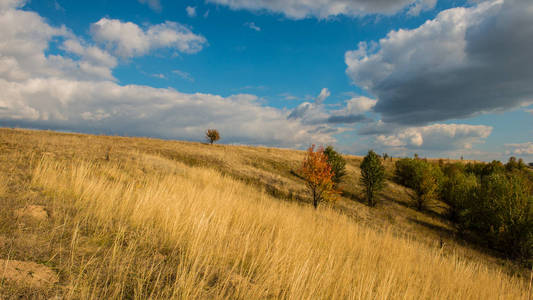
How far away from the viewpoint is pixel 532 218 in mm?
16344

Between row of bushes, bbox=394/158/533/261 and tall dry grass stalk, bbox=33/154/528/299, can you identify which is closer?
tall dry grass stalk, bbox=33/154/528/299

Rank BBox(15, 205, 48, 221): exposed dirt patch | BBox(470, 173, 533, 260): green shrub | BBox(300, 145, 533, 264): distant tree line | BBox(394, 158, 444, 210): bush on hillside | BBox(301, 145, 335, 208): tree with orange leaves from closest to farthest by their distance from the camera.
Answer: BBox(15, 205, 48, 221): exposed dirt patch
BBox(470, 173, 533, 260): green shrub
BBox(300, 145, 533, 264): distant tree line
BBox(301, 145, 335, 208): tree with orange leaves
BBox(394, 158, 444, 210): bush on hillside

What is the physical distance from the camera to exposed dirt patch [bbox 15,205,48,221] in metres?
3.30

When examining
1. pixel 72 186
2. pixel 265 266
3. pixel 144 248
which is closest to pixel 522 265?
pixel 265 266

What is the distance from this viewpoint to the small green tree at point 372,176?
27.3 m

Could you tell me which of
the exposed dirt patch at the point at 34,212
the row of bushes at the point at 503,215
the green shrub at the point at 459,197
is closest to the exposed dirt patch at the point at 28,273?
the exposed dirt patch at the point at 34,212

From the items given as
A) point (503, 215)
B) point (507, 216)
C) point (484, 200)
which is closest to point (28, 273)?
point (507, 216)

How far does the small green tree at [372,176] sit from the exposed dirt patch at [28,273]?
29.2 m

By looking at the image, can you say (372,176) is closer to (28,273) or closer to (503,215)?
(503,215)

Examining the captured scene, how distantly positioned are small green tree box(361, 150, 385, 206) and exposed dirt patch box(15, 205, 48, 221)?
94.3 feet

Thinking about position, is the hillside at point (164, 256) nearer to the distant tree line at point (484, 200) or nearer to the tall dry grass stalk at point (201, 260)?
the tall dry grass stalk at point (201, 260)

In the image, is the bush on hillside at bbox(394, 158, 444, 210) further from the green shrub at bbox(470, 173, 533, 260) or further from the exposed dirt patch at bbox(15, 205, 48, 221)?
the exposed dirt patch at bbox(15, 205, 48, 221)

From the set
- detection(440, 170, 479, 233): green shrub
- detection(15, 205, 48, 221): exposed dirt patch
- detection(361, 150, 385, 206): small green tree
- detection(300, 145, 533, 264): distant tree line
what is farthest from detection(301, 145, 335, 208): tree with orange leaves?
detection(15, 205, 48, 221): exposed dirt patch

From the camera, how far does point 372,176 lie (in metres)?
27.7
